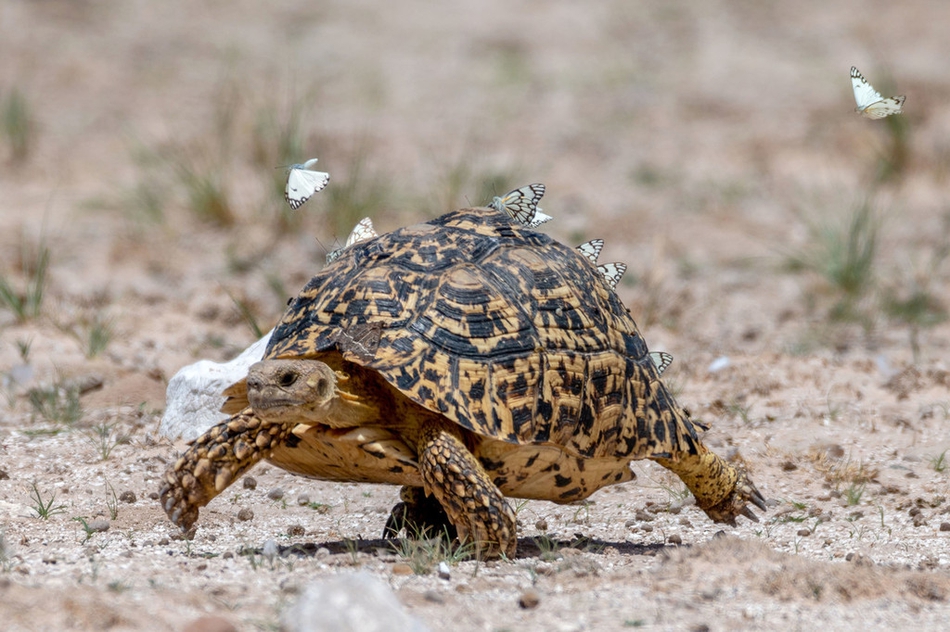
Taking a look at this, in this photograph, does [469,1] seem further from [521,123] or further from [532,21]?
[521,123]

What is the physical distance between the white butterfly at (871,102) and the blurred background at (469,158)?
2.45 metres

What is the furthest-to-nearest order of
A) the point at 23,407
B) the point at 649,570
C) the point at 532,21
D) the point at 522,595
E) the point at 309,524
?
the point at 532,21 → the point at 23,407 → the point at 309,524 → the point at 649,570 → the point at 522,595

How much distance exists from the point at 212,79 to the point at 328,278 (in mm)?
9018

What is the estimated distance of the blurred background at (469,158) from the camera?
6.67 metres

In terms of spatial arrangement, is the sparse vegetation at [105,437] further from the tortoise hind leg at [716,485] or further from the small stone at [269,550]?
the tortoise hind leg at [716,485]

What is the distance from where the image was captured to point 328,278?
3498mm

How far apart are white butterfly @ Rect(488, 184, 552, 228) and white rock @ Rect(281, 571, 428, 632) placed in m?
1.78

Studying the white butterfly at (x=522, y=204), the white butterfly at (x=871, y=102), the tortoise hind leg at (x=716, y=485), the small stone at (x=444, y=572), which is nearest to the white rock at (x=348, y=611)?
the small stone at (x=444, y=572)

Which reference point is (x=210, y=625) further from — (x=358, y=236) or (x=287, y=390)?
(x=358, y=236)

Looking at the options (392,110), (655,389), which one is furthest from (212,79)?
(655,389)

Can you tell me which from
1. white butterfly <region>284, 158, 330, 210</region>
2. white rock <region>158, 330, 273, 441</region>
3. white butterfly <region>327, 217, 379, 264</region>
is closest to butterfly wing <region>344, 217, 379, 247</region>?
white butterfly <region>327, 217, 379, 264</region>

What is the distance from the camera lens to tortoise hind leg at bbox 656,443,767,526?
3699 millimetres

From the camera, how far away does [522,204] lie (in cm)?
387

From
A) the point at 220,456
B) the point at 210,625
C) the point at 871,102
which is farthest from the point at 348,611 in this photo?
the point at 871,102
